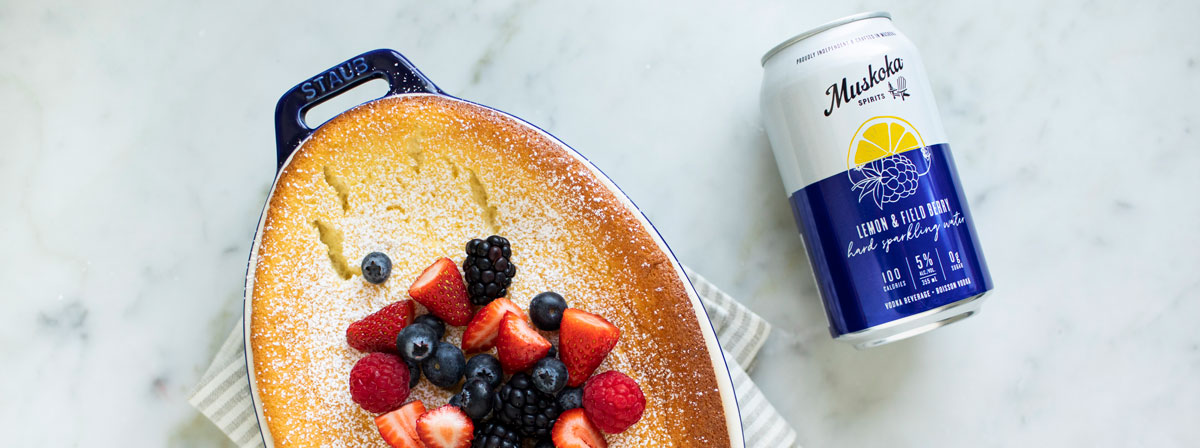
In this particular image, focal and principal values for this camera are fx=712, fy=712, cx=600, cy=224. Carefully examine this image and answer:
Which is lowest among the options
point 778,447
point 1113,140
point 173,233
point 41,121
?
point 778,447

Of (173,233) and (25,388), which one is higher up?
(173,233)

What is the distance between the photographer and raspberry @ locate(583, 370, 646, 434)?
3.42 ft

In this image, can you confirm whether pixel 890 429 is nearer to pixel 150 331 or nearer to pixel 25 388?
pixel 150 331

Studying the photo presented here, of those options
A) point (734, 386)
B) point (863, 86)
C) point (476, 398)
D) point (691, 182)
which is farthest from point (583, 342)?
point (863, 86)

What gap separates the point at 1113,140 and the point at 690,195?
2.86 ft

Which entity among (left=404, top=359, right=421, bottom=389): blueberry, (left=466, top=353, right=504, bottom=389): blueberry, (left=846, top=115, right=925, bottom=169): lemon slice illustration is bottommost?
(left=466, top=353, right=504, bottom=389): blueberry

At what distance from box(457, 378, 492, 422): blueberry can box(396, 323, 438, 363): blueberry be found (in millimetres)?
83

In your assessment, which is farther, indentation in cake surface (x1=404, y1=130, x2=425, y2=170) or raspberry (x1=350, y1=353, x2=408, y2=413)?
indentation in cake surface (x1=404, y1=130, x2=425, y2=170)

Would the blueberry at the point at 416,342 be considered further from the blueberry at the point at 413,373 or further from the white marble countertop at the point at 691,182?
the white marble countertop at the point at 691,182

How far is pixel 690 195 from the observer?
4.74 ft

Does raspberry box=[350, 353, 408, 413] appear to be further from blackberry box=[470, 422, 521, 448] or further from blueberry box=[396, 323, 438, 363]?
blackberry box=[470, 422, 521, 448]

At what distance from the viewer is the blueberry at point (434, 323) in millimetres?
1143

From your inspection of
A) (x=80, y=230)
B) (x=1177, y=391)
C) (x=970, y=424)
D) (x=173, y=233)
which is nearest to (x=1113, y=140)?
(x=1177, y=391)

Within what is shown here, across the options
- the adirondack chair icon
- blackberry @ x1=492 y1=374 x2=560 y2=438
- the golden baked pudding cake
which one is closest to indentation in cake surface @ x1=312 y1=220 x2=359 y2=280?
the golden baked pudding cake
